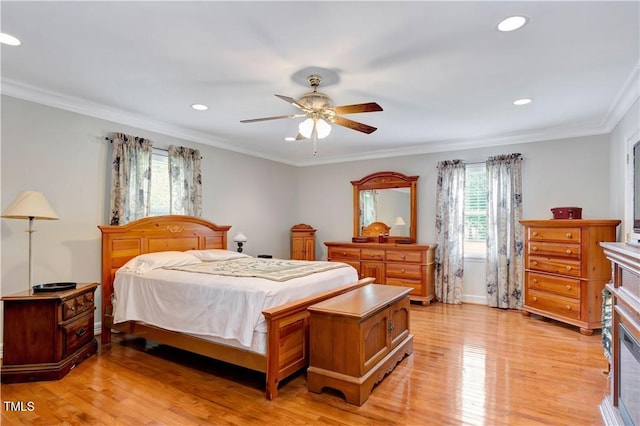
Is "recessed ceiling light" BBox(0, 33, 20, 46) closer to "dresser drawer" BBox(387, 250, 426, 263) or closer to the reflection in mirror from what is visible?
"dresser drawer" BBox(387, 250, 426, 263)

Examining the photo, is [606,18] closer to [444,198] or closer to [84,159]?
[444,198]

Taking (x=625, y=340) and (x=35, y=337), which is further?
(x=35, y=337)

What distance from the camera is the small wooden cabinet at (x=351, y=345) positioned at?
255 cm

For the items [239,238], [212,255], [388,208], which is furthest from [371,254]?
[212,255]

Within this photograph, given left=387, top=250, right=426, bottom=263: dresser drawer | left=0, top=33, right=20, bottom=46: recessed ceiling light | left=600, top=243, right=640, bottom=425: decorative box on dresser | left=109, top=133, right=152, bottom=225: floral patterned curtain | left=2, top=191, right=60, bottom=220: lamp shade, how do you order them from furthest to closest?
1. left=387, top=250, right=426, bottom=263: dresser drawer
2. left=109, top=133, right=152, bottom=225: floral patterned curtain
3. left=2, top=191, right=60, bottom=220: lamp shade
4. left=0, top=33, right=20, bottom=46: recessed ceiling light
5. left=600, top=243, right=640, bottom=425: decorative box on dresser

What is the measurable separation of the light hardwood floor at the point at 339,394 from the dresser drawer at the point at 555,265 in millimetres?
866

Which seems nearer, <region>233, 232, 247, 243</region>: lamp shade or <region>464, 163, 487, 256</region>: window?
<region>233, 232, 247, 243</region>: lamp shade

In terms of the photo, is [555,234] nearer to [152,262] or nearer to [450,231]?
[450,231]

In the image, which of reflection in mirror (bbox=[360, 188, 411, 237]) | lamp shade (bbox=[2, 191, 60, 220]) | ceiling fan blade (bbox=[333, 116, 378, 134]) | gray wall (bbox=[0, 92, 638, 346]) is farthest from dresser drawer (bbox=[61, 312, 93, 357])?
reflection in mirror (bbox=[360, 188, 411, 237])

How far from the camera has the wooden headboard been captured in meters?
3.79

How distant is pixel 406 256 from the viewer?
5590 millimetres

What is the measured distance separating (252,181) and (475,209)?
12.3 ft

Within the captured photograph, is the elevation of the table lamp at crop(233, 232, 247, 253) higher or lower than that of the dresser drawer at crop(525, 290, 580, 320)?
higher

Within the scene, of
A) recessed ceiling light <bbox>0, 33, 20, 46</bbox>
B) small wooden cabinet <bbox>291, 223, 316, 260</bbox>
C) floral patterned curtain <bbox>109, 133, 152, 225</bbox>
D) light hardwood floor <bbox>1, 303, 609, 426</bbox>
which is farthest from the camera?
small wooden cabinet <bbox>291, 223, 316, 260</bbox>
